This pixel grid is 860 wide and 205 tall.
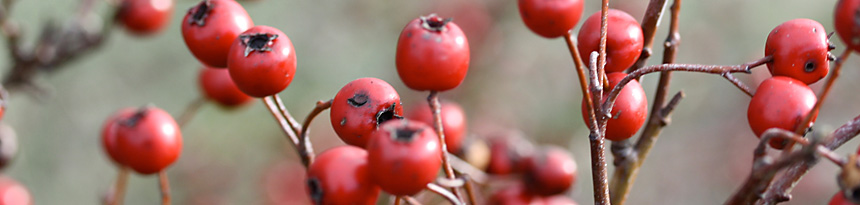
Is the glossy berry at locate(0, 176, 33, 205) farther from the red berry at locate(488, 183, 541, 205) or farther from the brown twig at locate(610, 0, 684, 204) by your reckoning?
the brown twig at locate(610, 0, 684, 204)

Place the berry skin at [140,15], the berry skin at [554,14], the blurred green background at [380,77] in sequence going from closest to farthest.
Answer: the berry skin at [554,14]
the berry skin at [140,15]
the blurred green background at [380,77]

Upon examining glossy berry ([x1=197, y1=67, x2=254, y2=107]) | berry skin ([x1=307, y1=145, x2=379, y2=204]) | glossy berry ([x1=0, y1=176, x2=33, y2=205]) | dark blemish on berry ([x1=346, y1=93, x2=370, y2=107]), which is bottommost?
glossy berry ([x1=0, y1=176, x2=33, y2=205])

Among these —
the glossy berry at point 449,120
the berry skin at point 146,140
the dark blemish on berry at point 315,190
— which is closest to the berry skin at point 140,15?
the berry skin at point 146,140

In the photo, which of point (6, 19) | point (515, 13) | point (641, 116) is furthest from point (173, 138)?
point (515, 13)

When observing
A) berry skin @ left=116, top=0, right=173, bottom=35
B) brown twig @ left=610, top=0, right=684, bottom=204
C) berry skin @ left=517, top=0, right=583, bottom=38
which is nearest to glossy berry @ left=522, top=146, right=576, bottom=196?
brown twig @ left=610, top=0, right=684, bottom=204

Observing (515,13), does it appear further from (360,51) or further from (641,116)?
(641,116)

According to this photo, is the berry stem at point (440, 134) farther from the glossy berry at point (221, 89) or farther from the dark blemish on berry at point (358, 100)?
the glossy berry at point (221, 89)
